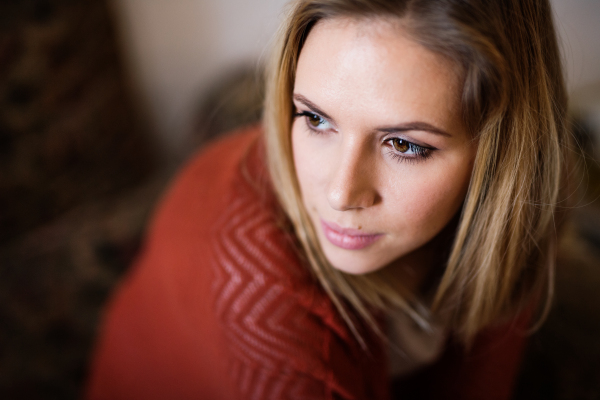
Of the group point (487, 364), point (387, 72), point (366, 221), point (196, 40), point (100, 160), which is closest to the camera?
point (387, 72)

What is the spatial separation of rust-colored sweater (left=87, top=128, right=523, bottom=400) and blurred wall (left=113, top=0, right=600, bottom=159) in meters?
1.00

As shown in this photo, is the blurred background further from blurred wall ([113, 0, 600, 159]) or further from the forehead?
the forehead

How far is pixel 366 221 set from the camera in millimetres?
624

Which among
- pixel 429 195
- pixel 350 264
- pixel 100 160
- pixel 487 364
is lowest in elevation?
pixel 487 364

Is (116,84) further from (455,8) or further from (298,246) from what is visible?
(455,8)

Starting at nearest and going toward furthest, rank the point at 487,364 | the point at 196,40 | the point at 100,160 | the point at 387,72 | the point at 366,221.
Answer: the point at 387,72 → the point at 366,221 → the point at 487,364 → the point at 100,160 → the point at 196,40

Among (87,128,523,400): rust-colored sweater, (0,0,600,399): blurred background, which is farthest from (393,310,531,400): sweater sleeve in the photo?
(0,0,600,399): blurred background

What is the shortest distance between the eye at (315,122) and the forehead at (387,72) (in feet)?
0.24

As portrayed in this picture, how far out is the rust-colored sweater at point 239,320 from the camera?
0.69m

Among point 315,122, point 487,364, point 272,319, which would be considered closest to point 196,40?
point 315,122

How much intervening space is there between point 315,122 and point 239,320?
0.35 metres

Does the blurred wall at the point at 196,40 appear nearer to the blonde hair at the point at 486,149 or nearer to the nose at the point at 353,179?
the blonde hair at the point at 486,149

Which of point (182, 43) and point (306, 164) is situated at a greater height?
point (182, 43)

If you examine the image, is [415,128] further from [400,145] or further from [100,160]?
[100,160]
